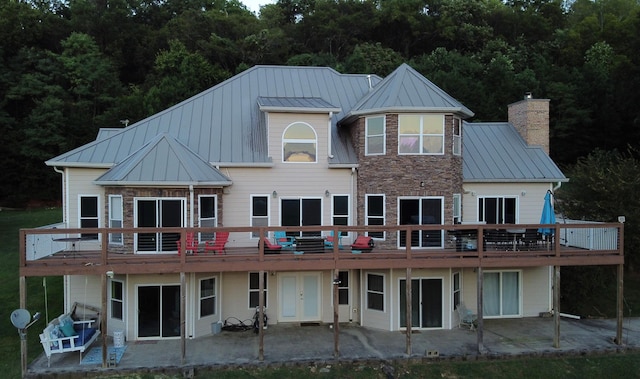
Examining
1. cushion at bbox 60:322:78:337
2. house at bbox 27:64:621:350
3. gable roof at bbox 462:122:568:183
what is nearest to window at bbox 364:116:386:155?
house at bbox 27:64:621:350

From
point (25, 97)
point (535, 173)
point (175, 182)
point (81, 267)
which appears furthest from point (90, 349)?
point (25, 97)

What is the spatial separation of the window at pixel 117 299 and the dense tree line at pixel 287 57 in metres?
28.6

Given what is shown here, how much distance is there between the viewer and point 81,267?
1348 cm

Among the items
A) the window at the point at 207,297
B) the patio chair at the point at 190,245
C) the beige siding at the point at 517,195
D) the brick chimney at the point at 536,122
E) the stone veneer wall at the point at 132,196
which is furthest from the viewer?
the brick chimney at the point at 536,122

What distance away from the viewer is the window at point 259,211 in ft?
56.2

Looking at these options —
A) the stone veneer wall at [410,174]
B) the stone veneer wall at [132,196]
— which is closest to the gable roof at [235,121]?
the stone veneer wall at [410,174]

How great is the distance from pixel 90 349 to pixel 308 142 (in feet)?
32.8

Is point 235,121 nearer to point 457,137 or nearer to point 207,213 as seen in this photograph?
point 207,213

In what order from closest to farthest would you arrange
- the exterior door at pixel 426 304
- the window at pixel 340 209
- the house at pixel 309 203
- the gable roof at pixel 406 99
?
1. the house at pixel 309 203
2. the gable roof at pixel 406 99
3. the exterior door at pixel 426 304
4. the window at pixel 340 209

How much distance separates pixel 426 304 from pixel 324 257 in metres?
4.76

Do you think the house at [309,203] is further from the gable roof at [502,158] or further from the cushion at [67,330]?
the cushion at [67,330]

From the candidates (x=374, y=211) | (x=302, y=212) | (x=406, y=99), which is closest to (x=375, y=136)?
(x=406, y=99)

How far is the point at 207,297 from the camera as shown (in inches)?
649

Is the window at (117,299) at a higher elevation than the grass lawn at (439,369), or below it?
higher
